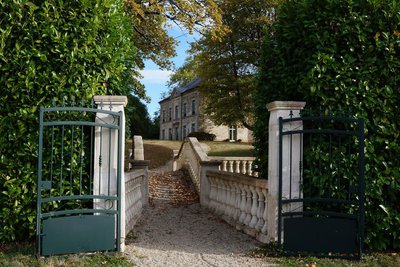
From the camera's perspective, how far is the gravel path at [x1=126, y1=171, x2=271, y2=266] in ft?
17.3

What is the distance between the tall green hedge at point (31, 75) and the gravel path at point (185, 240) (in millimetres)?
1685

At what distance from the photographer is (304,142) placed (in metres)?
5.87

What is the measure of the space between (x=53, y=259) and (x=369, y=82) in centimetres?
488

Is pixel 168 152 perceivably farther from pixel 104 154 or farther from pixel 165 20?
pixel 104 154

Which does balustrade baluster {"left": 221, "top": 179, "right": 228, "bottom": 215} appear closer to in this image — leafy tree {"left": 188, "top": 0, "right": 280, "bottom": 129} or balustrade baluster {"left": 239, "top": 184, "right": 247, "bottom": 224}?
balustrade baluster {"left": 239, "top": 184, "right": 247, "bottom": 224}

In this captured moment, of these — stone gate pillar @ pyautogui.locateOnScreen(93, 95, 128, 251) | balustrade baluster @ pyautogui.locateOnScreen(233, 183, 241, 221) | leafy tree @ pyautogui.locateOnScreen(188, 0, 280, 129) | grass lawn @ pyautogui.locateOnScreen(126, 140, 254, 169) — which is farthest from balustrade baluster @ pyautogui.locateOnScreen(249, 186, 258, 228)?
leafy tree @ pyautogui.locateOnScreen(188, 0, 280, 129)

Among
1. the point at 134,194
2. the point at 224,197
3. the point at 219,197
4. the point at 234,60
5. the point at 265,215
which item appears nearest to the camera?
the point at 265,215

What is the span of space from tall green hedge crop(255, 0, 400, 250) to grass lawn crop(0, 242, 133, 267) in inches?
137

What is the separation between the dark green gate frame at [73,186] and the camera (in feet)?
A: 16.8

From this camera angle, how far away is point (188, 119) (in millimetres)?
49094

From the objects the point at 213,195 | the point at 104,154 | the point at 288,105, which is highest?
the point at 288,105

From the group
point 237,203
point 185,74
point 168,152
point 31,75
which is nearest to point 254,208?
point 237,203

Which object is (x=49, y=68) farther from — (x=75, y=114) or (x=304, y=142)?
(x=304, y=142)

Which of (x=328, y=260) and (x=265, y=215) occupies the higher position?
(x=265, y=215)
